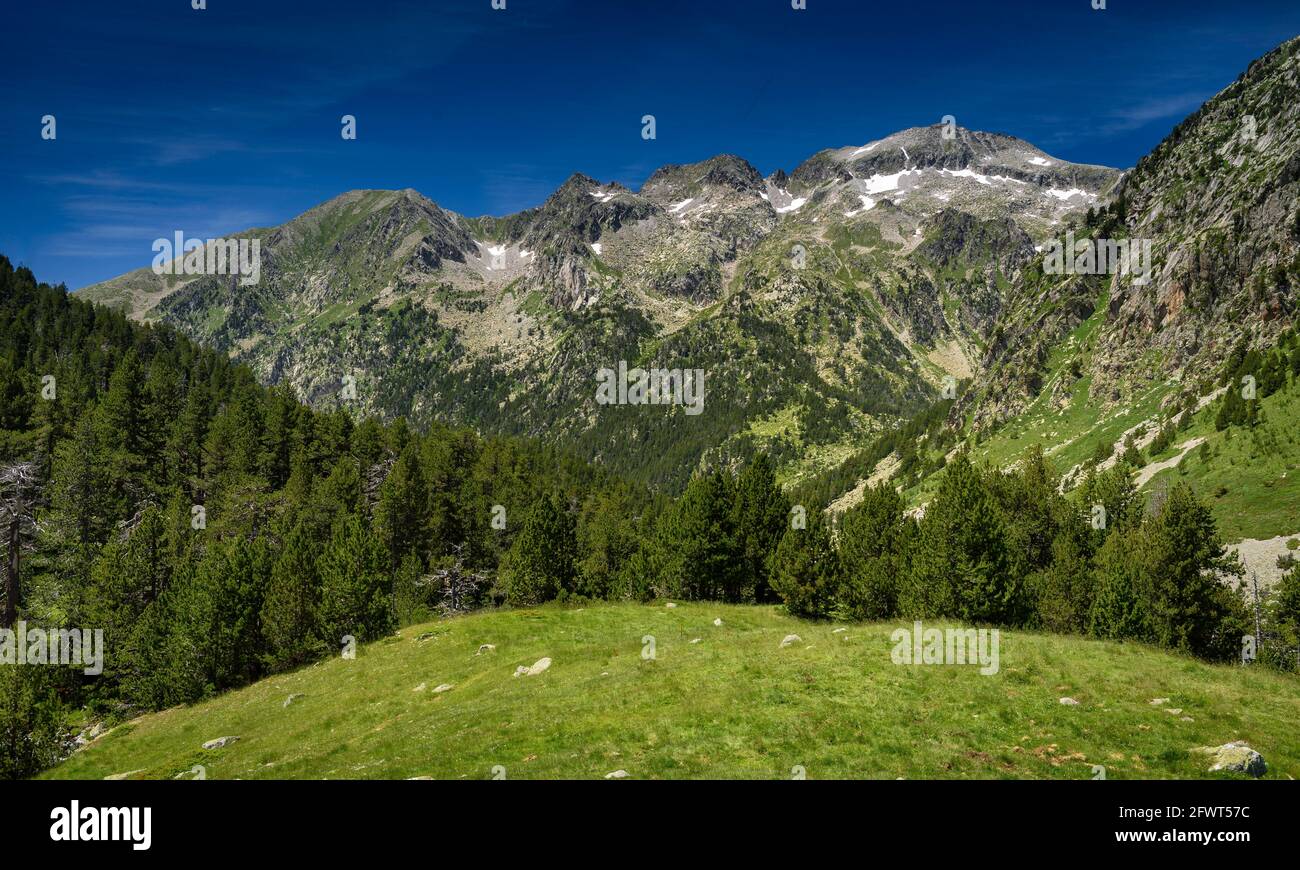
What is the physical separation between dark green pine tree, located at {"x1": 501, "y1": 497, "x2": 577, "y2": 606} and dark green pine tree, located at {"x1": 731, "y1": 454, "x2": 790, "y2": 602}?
1965 cm

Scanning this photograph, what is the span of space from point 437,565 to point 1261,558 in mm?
91053

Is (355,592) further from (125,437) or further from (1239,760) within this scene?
(125,437)

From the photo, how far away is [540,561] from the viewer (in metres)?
69.6

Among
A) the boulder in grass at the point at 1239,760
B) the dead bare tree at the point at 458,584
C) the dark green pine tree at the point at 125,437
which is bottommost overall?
the dead bare tree at the point at 458,584

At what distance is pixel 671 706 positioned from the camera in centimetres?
2555

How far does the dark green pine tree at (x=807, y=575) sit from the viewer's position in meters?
52.8

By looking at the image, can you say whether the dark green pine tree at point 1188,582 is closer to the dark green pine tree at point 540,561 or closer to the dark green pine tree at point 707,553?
the dark green pine tree at point 707,553

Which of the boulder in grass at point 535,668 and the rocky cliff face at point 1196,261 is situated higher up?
the rocky cliff face at point 1196,261

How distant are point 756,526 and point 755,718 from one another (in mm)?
42894

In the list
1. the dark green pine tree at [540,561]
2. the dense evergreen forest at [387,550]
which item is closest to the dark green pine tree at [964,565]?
the dense evergreen forest at [387,550]

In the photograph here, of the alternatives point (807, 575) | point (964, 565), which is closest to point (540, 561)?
point (807, 575)

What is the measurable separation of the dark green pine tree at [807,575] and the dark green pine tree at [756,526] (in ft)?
28.2
